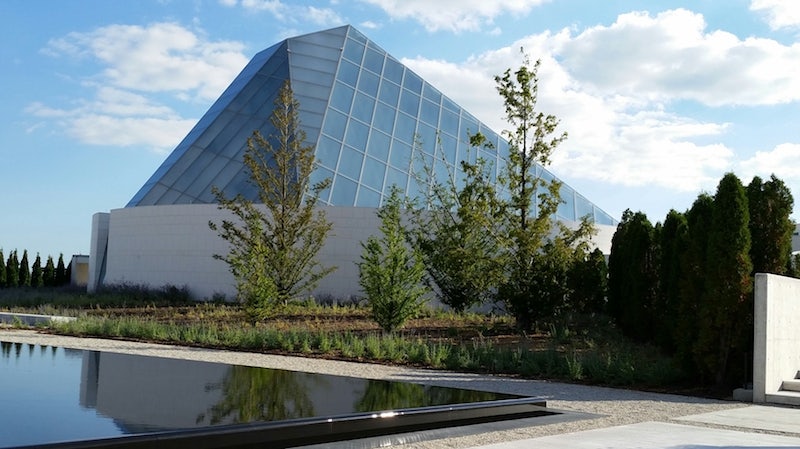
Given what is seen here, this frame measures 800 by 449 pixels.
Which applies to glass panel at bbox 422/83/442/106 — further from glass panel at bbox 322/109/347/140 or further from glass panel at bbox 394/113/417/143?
glass panel at bbox 322/109/347/140

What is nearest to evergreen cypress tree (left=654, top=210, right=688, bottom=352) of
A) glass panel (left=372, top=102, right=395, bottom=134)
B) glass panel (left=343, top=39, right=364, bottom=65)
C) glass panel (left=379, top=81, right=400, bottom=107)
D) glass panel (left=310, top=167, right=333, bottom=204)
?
glass panel (left=310, top=167, right=333, bottom=204)

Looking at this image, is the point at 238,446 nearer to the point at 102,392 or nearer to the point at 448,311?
the point at 102,392

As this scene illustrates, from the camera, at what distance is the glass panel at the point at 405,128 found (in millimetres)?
30953

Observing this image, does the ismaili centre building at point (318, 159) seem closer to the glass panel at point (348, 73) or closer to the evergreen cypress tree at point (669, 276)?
the glass panel at point (348, 73)

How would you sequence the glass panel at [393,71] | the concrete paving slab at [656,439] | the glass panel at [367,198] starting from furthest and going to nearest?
the glass panel at [393,71] → the glass panel at [367,198] → the concrete paving slab at [656,439]

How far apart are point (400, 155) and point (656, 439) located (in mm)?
22946

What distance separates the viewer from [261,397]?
28.1 ft

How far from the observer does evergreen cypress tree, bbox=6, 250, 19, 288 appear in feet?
130

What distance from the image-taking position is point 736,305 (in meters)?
11.7

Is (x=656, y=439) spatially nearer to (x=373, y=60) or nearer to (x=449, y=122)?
(x=449, y=122)

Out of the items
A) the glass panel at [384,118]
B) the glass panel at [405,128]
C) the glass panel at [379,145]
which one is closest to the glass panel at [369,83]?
the glass panel at [384,118]

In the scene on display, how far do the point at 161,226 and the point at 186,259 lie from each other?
162 centimetres

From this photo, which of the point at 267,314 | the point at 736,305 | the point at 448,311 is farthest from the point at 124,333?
the point at 736,305

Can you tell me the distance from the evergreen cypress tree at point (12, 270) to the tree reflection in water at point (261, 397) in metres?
32.8
